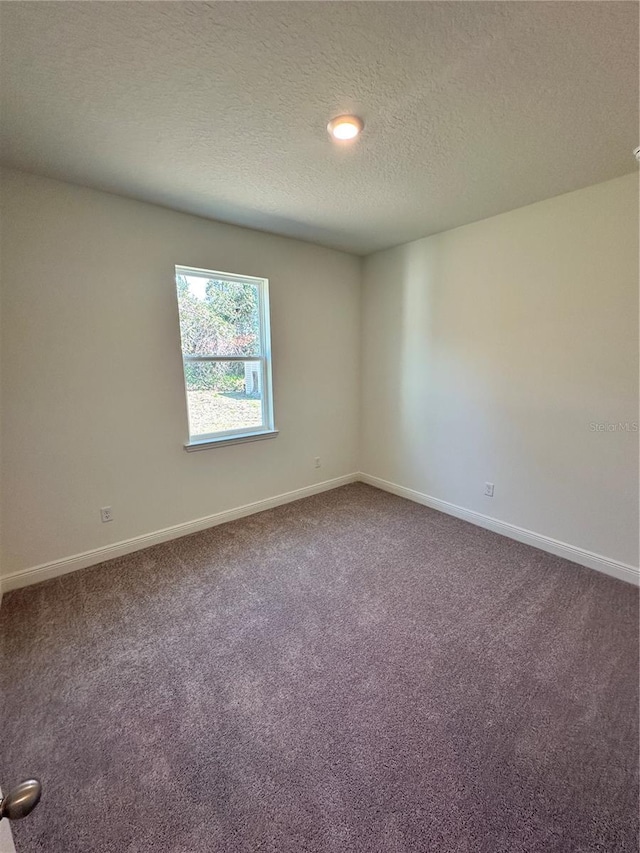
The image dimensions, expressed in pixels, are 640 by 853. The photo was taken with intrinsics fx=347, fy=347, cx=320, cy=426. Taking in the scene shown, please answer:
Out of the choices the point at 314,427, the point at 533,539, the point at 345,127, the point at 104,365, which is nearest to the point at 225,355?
the point at 104,365

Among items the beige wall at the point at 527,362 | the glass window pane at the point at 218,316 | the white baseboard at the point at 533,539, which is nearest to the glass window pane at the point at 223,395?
the glass window pane at the point at 218,316

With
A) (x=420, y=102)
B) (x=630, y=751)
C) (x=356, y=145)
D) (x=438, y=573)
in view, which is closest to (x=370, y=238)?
(x=356, y=145)

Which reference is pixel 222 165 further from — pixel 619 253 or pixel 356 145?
pixel 619 253

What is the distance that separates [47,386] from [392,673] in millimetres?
2555

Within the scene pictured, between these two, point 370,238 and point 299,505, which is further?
point 299,505

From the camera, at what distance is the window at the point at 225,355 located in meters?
2.80

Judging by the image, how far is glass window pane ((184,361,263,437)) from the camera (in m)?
2.88

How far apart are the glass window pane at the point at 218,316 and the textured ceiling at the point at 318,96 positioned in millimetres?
673

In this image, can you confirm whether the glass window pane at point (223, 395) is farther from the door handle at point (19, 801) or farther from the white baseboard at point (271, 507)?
the door handle at point (19, 801)

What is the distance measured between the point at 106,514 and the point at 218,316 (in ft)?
5.78

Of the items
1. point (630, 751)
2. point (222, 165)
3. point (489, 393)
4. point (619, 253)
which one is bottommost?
point (630, 751)

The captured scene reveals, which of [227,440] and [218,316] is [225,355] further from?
[227,440]

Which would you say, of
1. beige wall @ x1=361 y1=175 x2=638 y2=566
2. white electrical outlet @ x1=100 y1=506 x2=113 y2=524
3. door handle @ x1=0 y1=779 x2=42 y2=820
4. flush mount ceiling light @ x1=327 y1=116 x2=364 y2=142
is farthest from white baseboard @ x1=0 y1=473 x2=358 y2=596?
flush mount ceiling light @ x1=327 y1=116 x2=364 y2=142

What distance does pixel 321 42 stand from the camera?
120 cm
